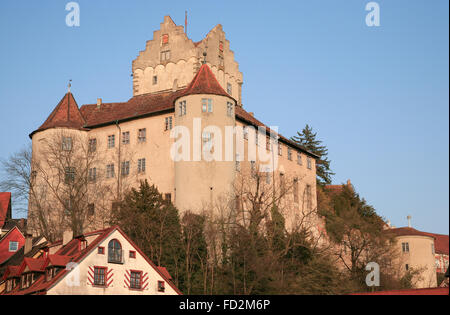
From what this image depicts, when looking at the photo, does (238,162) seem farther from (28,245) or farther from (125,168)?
(28,245)

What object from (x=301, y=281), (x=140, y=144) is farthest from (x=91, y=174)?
(x=301, y=281)

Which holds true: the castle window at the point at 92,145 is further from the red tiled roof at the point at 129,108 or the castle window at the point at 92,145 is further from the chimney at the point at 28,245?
the chimney at the point at 28,245

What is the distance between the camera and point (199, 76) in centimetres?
6238

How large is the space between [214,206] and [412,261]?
3589cm

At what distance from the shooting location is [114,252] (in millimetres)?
46844

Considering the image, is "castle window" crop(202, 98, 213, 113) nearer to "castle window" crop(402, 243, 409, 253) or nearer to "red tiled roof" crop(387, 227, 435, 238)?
"red tiled roof" crop(387, 227, 435, 238)

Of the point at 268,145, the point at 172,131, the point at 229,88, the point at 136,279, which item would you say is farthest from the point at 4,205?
the point at 136,279

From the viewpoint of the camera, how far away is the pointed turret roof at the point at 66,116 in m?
68.8

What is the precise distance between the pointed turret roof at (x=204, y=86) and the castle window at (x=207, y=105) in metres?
0.67

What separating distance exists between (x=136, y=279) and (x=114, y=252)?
2290 millimetres

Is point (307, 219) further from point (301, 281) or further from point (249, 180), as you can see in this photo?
point (301, 281)
